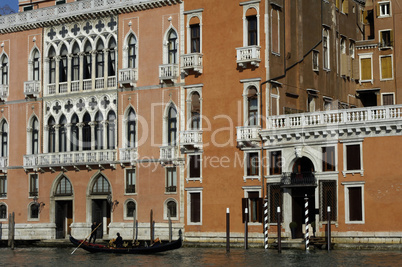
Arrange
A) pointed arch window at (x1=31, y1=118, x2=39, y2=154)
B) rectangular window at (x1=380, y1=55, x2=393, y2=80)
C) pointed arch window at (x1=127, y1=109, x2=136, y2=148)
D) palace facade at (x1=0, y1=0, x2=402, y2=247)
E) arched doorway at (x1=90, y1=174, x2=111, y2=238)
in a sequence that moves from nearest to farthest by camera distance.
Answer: palace facade at (x1=0, y1=0, x2=402, y2=247)
pointed arch window at (x1=127, y1=109, x2=136, y2=148)
arched doorway at (x1=90, y1=174, x2=111, y2=238)
pointed arch window at (x1=31, y1=118, x2=39, y2=154)
rectangular window at (x1=380, y1=55, x2=393, y2=80)

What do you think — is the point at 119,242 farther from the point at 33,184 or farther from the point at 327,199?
the point at 33,184

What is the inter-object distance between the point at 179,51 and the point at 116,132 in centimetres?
528

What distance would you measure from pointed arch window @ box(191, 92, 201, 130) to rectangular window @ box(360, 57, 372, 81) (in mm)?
11205

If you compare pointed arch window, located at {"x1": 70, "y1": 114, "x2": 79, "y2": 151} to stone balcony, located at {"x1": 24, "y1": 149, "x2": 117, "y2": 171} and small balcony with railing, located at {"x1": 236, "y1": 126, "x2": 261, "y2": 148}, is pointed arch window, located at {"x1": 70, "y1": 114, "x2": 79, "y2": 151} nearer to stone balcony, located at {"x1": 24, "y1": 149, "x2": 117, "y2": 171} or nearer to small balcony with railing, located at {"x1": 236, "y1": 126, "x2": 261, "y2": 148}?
stone balcony, located at {"x1": 24, "y1": 149, "x2": 117, "y2": 171}

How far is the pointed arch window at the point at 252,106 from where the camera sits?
132 feet

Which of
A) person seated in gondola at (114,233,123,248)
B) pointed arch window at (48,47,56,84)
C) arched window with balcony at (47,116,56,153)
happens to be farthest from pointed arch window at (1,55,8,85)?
person seated in gondola at (114,233,123,248)

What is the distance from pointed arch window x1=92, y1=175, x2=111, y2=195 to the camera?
146 ft

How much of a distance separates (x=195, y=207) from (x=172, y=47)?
7.68 metres

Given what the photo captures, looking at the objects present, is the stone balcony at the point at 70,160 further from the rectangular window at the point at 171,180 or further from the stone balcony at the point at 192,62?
the stone balcony at the point at 192,62

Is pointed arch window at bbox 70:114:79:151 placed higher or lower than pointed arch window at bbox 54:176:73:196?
higher

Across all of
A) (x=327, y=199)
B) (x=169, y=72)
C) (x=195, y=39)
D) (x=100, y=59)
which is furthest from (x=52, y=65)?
(x=327, y=199)

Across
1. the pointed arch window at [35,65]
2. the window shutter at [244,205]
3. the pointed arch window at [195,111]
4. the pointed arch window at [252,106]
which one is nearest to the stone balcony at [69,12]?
the pointed arch window at [35,65]

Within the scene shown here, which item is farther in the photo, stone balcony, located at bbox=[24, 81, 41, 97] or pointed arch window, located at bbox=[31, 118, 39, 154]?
pointed arch window, located at bbox=[31, 118, 39, 154]

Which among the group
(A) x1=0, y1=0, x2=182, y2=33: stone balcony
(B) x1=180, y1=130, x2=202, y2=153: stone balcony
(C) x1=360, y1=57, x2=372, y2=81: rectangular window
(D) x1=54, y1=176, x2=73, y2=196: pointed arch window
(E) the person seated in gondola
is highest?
(A) x1=0, y1=0, x2=182, y2=33: stone balcony
